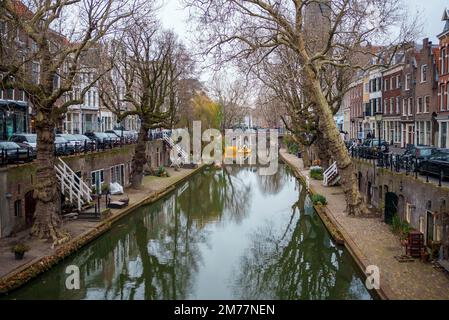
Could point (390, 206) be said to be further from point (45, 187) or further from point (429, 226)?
point (45, 187)

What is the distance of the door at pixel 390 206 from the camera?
2312cm

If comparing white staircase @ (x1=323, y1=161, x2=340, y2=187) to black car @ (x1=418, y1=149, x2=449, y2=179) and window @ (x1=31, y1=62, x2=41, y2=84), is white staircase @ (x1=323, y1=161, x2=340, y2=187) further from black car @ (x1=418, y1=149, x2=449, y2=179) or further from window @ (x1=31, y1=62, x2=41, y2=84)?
window @ (x1=31, y1=62, x2=41, y2=84)

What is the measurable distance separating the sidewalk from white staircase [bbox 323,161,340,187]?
34.9ft

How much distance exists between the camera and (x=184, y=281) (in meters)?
17.3

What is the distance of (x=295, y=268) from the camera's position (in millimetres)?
19188

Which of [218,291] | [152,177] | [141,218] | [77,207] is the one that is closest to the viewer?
[218,291]

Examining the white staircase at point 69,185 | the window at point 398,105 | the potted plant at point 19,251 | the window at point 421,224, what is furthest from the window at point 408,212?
the window at point 398,105

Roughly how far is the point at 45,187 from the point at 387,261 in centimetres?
1386

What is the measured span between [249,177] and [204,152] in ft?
70.8

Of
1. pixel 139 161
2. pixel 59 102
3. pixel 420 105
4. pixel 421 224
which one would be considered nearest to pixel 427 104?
pixel 420 105

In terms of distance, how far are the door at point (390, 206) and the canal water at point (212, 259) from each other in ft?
10.4

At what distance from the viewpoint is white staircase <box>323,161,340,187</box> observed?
37688 mm

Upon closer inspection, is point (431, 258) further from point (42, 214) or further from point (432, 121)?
point (432, 121)
